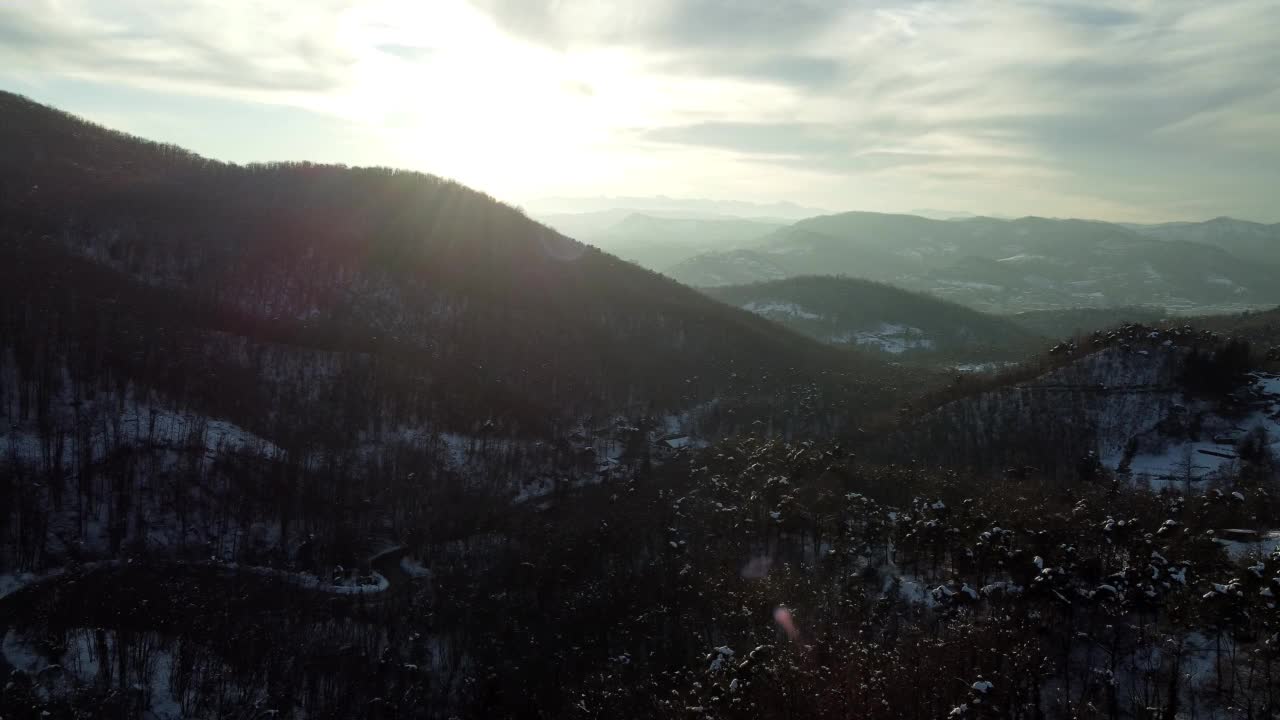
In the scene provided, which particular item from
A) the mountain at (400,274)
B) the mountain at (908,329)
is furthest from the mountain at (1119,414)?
the mountain at (908,329)

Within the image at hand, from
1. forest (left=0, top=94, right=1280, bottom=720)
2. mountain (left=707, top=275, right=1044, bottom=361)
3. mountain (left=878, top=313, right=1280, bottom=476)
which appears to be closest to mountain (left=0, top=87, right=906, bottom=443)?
forest (left=0, top=94, right=1280, bottom=720)

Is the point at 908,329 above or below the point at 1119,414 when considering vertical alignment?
above

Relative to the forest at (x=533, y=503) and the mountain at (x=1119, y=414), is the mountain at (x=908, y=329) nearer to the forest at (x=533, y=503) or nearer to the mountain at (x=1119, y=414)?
the forest at (x=533, y=503)

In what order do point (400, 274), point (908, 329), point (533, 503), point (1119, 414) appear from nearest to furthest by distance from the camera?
point (533, 503) < point (1119, 414) < point (400, 274) < point (908, 329)

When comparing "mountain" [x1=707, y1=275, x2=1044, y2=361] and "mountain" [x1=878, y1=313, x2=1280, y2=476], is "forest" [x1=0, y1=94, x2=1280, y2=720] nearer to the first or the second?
"mountain" [x1=878, y1=313, x2=1280, y2=476]

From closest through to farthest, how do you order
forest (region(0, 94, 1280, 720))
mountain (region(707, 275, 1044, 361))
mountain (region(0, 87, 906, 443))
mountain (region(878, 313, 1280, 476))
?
forest (region(0, 94, 1280, 720)), mountain (region(878, 313, 1280, 476)), mountain (region(0, 87, 906, 443)), mountain (region(707, 275, 1044, 361))

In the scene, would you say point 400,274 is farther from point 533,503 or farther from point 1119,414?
point 1119,414

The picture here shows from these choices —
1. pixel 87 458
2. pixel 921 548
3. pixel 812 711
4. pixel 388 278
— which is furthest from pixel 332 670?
pixel 388 278

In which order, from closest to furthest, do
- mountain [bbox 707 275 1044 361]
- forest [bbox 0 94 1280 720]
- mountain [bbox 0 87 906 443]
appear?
forest [bbox 0 94 1280 720] < mountain [bbox 0 87 906 443] < mountain [bbox 707 275 1044 361]

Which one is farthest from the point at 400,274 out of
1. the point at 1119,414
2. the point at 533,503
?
the point at 1119,414

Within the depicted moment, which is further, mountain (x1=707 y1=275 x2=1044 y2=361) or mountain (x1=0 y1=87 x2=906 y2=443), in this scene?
mountain (x1=707 y1=275 x2=1044 y2=361)

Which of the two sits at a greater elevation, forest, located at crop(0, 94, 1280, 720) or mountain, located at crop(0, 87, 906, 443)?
mountain, located at crop(0, 87, 906, 443)

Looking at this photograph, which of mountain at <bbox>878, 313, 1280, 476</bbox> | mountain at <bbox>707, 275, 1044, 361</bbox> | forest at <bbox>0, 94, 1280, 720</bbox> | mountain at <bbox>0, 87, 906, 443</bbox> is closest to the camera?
forest at <bbox>0, 94, 1280, 720</bbox>

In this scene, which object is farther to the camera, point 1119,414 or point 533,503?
point 1119,414
